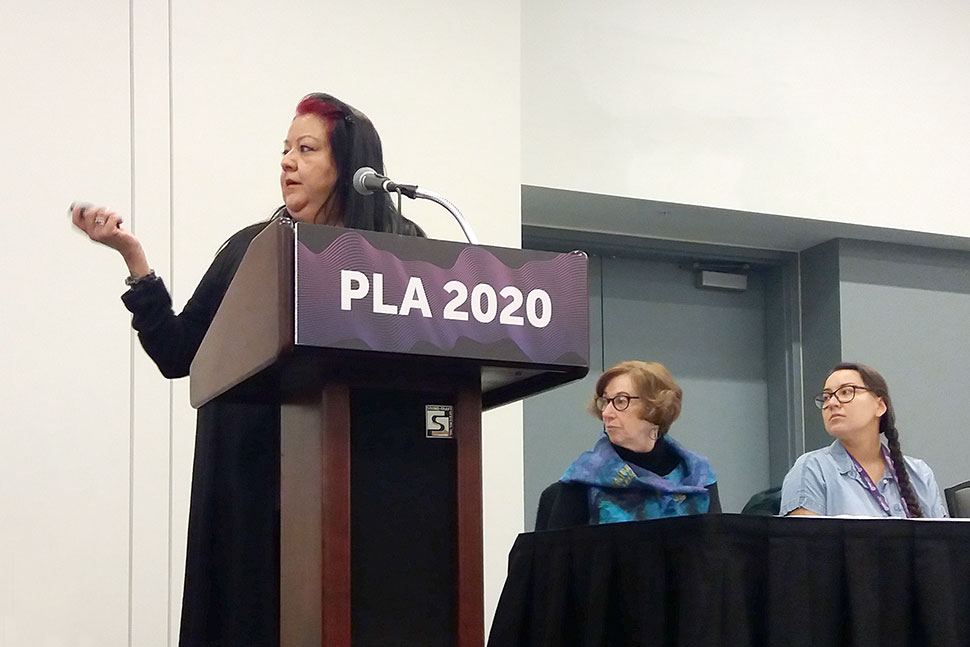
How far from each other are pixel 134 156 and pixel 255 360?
194 centimetres

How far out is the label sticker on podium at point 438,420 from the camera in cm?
130

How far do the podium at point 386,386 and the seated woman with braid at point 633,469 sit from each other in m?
1.63

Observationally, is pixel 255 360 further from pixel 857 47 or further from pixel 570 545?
pixel 857 47

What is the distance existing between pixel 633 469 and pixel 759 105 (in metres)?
1.76

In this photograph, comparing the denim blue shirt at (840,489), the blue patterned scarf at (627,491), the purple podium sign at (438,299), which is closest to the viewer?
the purple podium sign at (438,299)

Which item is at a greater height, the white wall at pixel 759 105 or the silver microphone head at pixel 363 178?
the white wall at pixel 759 105

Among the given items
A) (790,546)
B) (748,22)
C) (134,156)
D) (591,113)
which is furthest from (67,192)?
(748,22)

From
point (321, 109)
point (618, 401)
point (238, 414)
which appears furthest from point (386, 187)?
point (618, 401)

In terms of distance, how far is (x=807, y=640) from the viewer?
1.36 meters

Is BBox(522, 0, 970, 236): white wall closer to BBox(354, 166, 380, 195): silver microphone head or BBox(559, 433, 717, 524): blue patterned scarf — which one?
BBox(559, 433, 717, 524): blue patterned scarf

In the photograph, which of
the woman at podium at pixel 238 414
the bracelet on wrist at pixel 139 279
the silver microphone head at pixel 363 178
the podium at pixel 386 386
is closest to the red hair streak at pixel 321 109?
the woman at podium at pixel 238 414

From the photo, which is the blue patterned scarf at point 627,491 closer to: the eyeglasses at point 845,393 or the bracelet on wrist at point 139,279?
the eyeglasses at point 845,393

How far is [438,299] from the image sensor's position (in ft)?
4.02

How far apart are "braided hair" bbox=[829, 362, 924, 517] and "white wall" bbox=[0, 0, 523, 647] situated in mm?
1014
